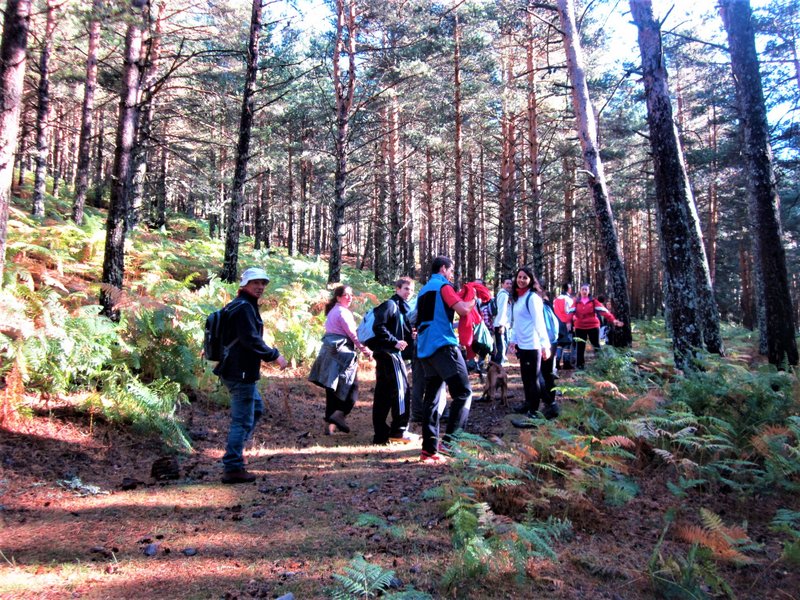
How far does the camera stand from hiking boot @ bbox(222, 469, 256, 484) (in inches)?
199

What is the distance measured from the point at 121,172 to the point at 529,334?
6.07 metres

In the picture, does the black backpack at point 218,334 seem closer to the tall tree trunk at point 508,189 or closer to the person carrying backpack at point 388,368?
the person carrying backpack at point 388,368

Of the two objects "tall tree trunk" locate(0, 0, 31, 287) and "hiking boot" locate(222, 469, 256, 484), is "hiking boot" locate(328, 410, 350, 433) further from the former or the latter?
"tall tree trunk" locate(0, 0, 31, 287)

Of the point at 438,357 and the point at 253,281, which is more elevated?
the point at 253,281

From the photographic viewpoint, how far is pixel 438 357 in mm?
5473

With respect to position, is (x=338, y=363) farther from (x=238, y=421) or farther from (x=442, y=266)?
(x=442, y=266)

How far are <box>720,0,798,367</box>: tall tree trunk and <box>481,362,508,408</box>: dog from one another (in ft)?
15.8

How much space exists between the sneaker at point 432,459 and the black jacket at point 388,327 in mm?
1405

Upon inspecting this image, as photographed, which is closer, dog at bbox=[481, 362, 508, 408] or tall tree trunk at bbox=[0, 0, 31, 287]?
tall tree trunk at bbox=[0, 0, 31, 287]

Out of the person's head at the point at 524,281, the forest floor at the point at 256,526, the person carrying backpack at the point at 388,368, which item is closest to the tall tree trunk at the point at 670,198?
the person's head at the point at 524,281

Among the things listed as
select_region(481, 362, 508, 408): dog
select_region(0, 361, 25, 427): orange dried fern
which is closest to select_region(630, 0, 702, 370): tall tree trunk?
select_region(481, 362, 508, 408): dog

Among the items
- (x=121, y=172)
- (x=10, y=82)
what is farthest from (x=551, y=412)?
(x=10, y=82)

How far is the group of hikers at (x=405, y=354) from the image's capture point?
16.6 feet

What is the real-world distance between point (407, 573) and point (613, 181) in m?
29.0
